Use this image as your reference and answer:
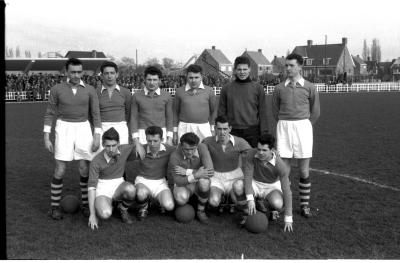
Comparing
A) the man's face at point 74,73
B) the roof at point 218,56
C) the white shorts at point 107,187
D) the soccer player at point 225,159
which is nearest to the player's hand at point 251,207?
the soccer player at point 225,159

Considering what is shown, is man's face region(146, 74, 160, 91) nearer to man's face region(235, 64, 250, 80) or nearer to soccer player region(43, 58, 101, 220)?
soccer player region(43, 58, 101, 220)

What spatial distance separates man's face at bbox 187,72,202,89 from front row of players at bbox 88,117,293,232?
0.73 meters

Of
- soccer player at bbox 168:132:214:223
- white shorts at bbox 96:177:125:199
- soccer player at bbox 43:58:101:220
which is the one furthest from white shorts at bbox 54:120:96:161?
soccer player at bbox 168:132:214:223

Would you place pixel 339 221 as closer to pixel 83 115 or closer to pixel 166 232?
pixel 166 232

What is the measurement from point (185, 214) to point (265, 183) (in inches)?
38.3

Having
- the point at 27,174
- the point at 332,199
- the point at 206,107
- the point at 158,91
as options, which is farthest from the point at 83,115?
the point at 332,199

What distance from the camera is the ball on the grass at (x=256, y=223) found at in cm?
438

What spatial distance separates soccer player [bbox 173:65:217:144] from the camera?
5.41 metres

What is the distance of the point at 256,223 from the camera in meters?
4.39

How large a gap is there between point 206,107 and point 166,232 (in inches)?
69.3

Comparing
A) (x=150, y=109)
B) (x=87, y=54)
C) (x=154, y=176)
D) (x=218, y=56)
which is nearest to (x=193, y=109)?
(x=150, y=109)

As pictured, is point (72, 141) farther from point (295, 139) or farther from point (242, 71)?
point (295, 139)

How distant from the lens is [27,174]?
725 cm

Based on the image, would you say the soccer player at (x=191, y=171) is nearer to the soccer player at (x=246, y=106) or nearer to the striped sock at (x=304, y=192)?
the soccer player at (x=246, y=106)
